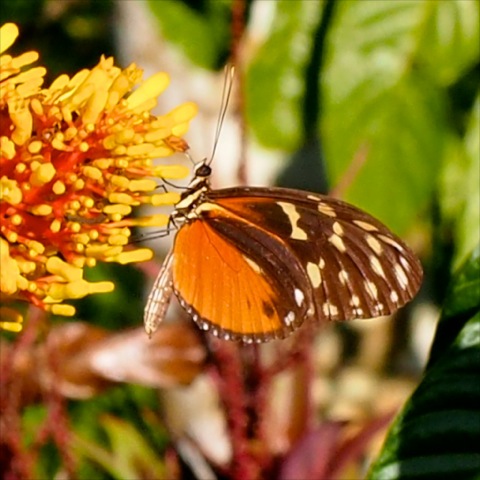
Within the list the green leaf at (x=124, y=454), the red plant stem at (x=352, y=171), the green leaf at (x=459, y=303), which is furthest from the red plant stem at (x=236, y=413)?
the green leaf at (x=459, y=303)

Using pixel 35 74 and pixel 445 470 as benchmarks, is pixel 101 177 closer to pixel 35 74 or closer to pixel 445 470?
pixel 35 74

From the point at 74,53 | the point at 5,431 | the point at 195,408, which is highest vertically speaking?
the point at 74,53

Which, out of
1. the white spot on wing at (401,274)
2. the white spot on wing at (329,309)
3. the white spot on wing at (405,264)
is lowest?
the white spot on wing at (329,309)

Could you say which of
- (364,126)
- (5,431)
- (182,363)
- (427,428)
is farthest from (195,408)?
(427,428)

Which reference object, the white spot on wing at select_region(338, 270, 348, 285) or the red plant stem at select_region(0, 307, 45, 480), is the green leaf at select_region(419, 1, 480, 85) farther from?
the red plant stem at select_region(0, 307, 45, 480)

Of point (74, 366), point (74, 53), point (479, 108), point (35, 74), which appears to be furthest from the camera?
point (74, 53)

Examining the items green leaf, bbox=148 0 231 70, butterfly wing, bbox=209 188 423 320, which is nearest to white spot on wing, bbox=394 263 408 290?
butterfly wing, bbox=209 188 423 320

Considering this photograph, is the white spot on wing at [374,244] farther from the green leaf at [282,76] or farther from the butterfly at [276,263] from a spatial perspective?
the green leaf at [282,76]

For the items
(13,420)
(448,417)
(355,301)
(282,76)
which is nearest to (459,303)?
(448,417)
